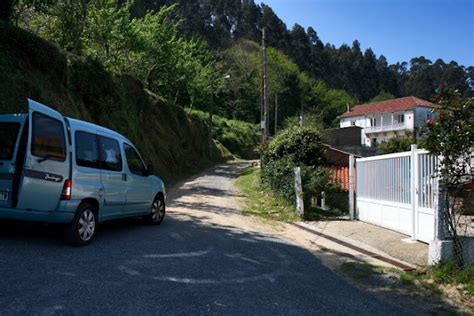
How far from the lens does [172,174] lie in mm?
27719

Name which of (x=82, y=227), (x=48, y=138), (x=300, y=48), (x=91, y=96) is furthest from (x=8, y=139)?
(x=300, y=48)

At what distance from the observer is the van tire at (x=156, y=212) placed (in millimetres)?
10133

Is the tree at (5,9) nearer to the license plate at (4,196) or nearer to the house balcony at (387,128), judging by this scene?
the license plate at (4,196)

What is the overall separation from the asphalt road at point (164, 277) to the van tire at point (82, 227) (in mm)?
165

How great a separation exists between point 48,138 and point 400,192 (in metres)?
7.44

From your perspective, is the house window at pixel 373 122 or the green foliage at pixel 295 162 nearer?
the green foliage at pixel 295 162

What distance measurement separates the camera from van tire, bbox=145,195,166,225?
33.2 feet

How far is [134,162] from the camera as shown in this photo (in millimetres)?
9391

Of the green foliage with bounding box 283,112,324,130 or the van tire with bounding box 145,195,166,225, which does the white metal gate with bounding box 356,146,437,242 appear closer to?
the van tire with bounding box 145,195,166,225

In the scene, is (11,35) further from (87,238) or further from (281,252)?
(281,252)

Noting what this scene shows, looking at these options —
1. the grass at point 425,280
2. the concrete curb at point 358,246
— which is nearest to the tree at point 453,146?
the grass at point 425,280

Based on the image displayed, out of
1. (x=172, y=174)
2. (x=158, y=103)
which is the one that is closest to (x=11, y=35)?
(x=172, y=174)

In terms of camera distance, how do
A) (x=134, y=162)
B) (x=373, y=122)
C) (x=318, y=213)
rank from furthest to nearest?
(x=373, y=122) → (x=318, y=213) → (x=134, y=162)

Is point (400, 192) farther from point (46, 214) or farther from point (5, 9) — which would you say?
point (5, 9)
